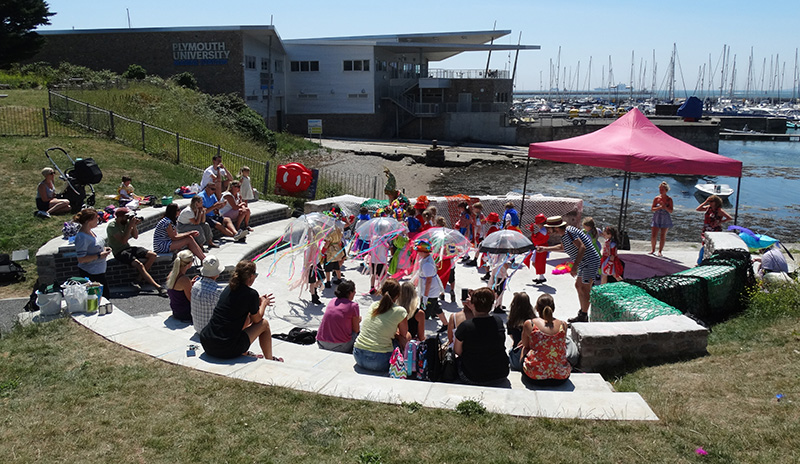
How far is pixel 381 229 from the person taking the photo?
998 cm

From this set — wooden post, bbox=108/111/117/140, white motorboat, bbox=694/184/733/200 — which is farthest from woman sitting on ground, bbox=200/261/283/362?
white motorboat, bbox=694/184/733/200

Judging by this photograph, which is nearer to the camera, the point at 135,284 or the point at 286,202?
the point at 135,284

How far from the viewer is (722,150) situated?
221 ft

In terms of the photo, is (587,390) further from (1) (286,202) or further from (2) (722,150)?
(2) (722,150)

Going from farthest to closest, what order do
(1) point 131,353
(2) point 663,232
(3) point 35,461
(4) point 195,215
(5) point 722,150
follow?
(5) point 722,150
(2) point 663,232
(4) point 195,215
(1) point 131,353
(3) point 35,461

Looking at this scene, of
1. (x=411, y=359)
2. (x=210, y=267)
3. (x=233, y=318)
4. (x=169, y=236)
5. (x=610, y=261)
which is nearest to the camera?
(x=411, y=359)

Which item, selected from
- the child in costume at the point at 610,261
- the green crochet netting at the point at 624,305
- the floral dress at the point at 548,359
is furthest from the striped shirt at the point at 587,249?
the floral dress at the point at 548,359

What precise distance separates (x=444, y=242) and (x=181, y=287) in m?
3.70

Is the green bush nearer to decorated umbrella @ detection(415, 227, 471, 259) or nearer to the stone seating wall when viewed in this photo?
the stone seating wall

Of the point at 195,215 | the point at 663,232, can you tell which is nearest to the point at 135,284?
the point at 195,215

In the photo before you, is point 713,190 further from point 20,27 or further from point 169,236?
point 20,27

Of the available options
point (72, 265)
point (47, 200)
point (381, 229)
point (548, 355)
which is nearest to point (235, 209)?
point (47, 200)

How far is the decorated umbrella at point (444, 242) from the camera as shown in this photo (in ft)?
30.1

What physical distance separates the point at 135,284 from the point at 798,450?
9279 millimetres
